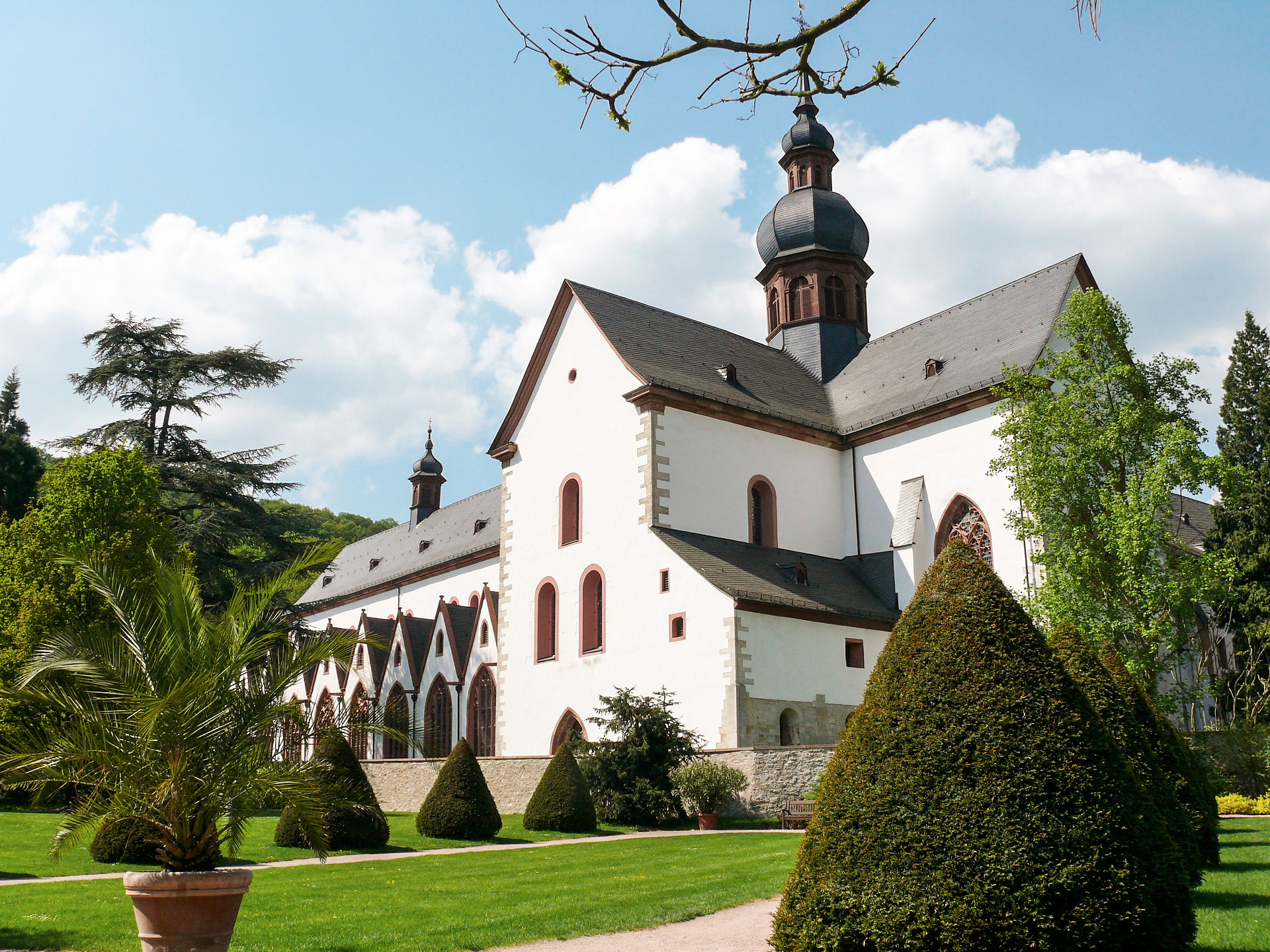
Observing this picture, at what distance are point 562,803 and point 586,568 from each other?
34.4 feet

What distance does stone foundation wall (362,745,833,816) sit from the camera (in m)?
24.2

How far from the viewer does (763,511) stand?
1329 inches

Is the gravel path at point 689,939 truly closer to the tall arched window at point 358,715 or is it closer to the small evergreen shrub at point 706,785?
the tall arched window at point 358,715

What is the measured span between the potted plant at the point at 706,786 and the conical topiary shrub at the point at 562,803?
2.01 m

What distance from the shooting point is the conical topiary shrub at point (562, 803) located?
23.4 m

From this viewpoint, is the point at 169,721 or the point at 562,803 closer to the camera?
the point at 169,721

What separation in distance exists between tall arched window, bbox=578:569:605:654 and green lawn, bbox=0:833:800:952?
45.7 feet

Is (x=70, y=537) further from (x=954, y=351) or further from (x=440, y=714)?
(x=954, y=351)

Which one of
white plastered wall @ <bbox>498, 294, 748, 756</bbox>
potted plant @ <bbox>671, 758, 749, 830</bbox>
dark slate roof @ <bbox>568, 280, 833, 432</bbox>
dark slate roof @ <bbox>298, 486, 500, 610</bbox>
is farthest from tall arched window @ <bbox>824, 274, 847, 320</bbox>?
potted plant @ <bbox>671, 758, 749, 830</bbox>

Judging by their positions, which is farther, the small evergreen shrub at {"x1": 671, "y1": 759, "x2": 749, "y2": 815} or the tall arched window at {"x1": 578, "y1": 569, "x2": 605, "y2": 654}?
the tall arched window at {"x1": 578, "y1": 569, "x2": 605, "y2": 654}

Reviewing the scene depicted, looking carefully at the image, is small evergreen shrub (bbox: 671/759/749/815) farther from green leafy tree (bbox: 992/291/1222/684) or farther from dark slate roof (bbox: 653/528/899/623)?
green leafy tree (bbox: 992/291/1222/684)

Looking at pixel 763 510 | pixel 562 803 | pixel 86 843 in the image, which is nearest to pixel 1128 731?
pixel 562 803

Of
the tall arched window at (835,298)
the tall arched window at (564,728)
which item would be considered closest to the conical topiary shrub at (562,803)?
the tall arched window at (564,728)

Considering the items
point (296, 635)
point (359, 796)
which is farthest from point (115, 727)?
point (296, 635)
